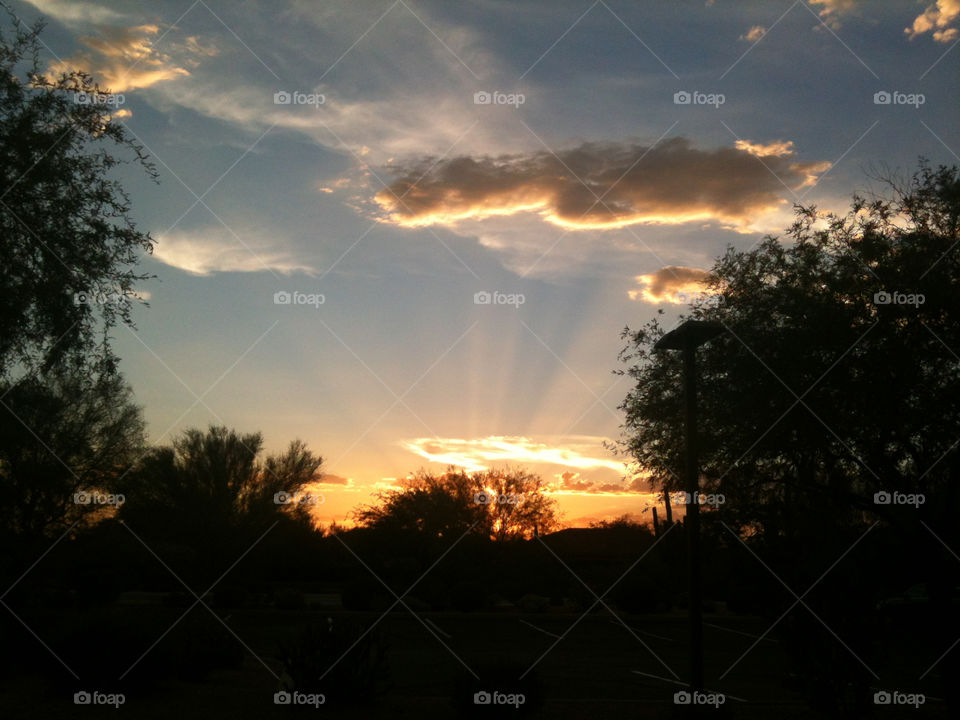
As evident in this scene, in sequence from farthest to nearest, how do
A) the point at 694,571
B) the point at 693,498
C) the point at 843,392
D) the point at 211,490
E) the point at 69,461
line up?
the point at 211,490 → the point at 69,461 → the point at 843,392 → the point at 694,571 → the point at 693,498

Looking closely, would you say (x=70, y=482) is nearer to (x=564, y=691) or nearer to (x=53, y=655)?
(x=53, y=655)

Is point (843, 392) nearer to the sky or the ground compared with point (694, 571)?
nearer to the sky

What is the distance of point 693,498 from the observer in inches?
373

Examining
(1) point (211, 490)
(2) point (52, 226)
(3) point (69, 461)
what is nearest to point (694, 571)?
(2) point (52, 226)

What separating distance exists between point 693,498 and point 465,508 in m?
47.2

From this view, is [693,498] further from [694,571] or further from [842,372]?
[842,372]

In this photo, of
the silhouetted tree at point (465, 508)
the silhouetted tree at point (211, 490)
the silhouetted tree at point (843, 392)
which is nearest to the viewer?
the silhouetted tree at point (843, 392)

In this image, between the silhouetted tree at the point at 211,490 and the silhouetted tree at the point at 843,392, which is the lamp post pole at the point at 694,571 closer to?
the silhouetted tree at the point at 843,392

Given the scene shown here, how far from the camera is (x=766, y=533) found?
1379 centimetres

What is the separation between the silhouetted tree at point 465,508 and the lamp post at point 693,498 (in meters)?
40.5

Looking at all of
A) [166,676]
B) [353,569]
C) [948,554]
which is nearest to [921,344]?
[948,554]

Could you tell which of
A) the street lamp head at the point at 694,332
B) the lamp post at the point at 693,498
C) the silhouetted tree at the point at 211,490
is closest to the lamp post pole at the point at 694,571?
the lamp post at the point at 693,498

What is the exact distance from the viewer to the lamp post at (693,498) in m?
9.54

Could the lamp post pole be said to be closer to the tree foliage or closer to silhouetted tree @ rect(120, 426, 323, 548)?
the tree foliage
